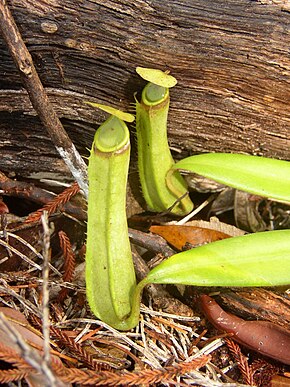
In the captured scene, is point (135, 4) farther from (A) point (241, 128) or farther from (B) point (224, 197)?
(B) point (224, 197)

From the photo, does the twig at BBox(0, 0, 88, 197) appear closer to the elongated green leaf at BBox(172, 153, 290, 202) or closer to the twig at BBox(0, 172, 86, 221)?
the twig at BBox(0, 172, 86, 221)

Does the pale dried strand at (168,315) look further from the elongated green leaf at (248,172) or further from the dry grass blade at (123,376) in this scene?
the elongated green leaf at (248,172)

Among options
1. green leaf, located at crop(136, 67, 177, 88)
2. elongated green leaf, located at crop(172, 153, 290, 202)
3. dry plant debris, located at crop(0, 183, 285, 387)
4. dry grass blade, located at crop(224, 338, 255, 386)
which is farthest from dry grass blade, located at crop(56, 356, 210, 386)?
green leaf, located at crop(136, 67, 177, 88)

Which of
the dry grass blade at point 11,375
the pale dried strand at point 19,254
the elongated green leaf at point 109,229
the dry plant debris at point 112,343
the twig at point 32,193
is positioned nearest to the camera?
the dry grass blade at point 11,375

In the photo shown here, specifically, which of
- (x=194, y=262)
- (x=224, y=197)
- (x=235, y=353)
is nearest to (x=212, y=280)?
(x=194, y=262)

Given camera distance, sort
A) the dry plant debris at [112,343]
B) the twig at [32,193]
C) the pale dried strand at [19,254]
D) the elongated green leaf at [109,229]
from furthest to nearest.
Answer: the twig at [32,193] → the pale dried strand at [19,254] → the elongated green leaf at [109,229] → the dry plant debris at [112,343]

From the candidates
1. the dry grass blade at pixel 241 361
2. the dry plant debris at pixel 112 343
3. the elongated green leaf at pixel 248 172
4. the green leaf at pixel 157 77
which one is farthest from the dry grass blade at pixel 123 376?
the green leaf at pixel 157 77

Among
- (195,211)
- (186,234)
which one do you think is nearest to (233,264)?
(186,234)
